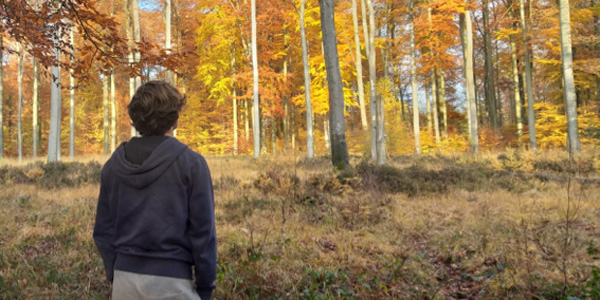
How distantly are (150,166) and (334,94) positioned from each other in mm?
9170

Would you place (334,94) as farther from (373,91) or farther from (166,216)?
(166,216)

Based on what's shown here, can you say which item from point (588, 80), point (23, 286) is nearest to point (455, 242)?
point (23, 286)

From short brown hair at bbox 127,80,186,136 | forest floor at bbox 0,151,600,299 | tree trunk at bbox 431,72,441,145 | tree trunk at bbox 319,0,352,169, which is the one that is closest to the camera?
short brown hair at bbox 127,80,186,136

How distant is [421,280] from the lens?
12.8 feet

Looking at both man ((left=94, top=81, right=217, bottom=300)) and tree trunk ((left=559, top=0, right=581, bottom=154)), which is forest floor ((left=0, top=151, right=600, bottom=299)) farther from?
tree trunk ((left=559, top=0, right=581, bottom=154))

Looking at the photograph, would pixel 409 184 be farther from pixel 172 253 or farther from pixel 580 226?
pixel 172 253

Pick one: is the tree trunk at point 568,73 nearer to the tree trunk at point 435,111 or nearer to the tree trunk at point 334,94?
the tree trunk at point 435,111

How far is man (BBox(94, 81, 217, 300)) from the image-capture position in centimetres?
168

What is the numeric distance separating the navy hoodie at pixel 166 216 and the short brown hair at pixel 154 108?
4.5 inches

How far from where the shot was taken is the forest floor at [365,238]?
139 inches

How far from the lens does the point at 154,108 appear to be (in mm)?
1764

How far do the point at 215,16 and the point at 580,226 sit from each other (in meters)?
19.1

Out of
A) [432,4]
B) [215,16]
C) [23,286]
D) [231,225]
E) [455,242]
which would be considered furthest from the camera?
[215,16]

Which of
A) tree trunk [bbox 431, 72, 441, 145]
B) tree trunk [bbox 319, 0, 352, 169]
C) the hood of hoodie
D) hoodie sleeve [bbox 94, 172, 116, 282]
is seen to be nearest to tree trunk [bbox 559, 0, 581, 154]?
tree trunk [bbox 431, 72, 441, 145]
